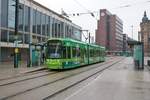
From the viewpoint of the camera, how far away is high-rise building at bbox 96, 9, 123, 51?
143288 mm

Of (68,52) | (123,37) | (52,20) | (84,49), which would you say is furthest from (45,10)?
(123,37)

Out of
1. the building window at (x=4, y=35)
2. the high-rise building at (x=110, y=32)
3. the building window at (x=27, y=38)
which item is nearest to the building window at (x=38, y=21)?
the building window at (x=27, y=38)

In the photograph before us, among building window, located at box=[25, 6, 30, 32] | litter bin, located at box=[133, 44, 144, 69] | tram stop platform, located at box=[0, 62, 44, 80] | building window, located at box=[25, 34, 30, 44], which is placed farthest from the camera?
building window, located at box=[25, 6, 30, 32]

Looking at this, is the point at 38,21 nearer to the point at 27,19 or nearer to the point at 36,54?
the point at 27,19

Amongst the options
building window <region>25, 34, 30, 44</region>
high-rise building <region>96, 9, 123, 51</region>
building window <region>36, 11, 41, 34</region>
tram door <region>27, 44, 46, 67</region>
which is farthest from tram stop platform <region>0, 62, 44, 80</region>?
high-rise building <region>96, 9, 123, 51</region>

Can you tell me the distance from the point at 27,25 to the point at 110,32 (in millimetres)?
Result: 88798

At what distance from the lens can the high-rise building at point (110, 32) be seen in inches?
5641

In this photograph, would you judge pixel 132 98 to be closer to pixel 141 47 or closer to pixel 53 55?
pixel 53 55

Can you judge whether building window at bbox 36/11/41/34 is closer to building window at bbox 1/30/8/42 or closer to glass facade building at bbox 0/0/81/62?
glass facade building at bbox 0/0/81/62

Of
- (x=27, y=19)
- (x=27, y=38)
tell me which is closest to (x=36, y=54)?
(x=27, y=38)

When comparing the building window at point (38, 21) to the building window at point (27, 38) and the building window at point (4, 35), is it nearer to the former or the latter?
the building window at point (27, 38)

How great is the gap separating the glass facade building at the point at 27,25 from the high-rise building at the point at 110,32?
171ft

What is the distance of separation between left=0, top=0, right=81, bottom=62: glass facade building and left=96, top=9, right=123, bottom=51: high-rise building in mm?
52101

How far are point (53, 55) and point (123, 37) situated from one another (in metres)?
142
